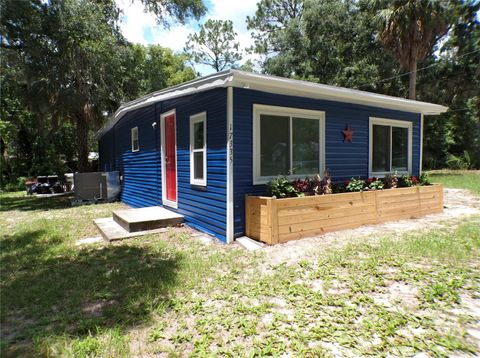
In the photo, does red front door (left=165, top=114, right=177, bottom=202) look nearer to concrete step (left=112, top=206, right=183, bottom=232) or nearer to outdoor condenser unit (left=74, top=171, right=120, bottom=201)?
concrete step (left=112, top=206, right=183, bottom=232)

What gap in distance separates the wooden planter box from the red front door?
228 centimetres

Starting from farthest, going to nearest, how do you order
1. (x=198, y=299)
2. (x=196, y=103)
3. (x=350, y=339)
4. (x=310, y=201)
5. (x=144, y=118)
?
(x=144, y=118) < (x=196, y=103) < (x=310, y=201) < (x=198, y=299) < (x=350, y=339)

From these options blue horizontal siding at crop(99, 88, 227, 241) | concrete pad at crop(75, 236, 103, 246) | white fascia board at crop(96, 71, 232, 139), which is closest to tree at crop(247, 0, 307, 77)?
blue horizontal siding at crop(99, 88, 227, 241)

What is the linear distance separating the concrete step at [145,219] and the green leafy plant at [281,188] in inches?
83.8

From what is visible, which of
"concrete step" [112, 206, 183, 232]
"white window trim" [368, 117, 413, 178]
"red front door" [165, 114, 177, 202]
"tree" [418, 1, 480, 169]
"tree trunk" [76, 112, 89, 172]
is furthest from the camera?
"tree" [418, 1, 480, 169]

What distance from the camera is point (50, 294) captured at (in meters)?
3.10

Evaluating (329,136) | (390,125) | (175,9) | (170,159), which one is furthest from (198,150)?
(175,9)

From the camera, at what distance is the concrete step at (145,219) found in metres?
5.45

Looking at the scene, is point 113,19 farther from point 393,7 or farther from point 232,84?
point 393,7

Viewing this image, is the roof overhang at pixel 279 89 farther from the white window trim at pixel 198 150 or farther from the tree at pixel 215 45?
the tree at pixel 215 45

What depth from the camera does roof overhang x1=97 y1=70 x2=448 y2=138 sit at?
443 centimetres

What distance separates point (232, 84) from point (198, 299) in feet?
9.84

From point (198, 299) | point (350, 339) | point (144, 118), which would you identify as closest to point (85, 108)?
point (144, 118)

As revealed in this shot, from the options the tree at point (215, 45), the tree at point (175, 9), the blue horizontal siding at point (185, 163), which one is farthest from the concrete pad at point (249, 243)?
the tree at point (215, 45)
